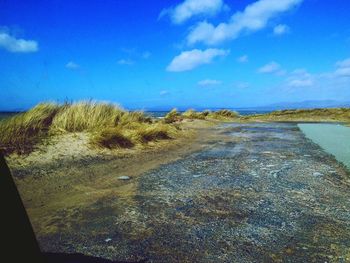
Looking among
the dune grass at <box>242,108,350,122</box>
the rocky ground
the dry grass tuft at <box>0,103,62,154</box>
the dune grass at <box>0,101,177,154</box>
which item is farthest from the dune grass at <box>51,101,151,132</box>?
the dune grass at <box>242,108,350,122</box>

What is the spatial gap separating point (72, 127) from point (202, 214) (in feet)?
20.9

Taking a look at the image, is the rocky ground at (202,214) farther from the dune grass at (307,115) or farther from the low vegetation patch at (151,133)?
the dune grass at (307,115)

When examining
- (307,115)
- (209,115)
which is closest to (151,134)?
(209,115)

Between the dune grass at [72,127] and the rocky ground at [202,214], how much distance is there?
1703 mm

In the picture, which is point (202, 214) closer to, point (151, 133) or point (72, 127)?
point (72, 127)

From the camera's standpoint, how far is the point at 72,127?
9.34 m

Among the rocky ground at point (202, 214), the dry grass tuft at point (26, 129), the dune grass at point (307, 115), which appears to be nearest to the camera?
the rocky ground at point (202, 214)

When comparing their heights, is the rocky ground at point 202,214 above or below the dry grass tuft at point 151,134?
below

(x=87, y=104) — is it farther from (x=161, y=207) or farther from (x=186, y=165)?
(x=161, y=207)

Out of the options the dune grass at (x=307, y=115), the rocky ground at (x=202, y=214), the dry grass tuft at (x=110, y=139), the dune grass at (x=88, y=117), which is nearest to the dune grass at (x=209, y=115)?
the dune grass at (x=307, y=115)

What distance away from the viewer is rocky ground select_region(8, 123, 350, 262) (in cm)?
297

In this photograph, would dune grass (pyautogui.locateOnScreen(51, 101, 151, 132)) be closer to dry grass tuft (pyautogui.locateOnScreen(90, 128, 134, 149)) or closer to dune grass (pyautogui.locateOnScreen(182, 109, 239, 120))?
dry grass tuft (pyautogui.locateOnScreen(90, 128, 134, 149))

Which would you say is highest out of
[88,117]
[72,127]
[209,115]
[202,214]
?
A: [88,117]

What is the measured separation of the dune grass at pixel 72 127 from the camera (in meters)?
7.38
